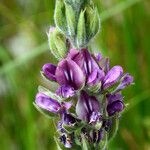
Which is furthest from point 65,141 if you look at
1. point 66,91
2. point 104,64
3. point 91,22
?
point 91,22

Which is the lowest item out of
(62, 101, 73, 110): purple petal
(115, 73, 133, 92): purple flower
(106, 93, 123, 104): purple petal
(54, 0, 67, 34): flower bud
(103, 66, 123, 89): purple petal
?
(106, 93, 123, 104): purple petal

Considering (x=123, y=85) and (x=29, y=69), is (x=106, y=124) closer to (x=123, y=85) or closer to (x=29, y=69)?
(x=123, y=85)

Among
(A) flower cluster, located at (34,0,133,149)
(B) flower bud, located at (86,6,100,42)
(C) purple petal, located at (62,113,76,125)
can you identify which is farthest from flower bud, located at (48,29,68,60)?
(C) purple petal, located at (62,113,76,125)

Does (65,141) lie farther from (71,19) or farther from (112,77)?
(71,19)

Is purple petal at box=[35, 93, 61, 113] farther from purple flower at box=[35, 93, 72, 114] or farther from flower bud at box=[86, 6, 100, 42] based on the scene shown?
flower bud at box=[86, 6, 100, 42]

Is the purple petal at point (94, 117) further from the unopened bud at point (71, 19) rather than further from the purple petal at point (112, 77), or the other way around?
the unopened bud at point (71, 19)
